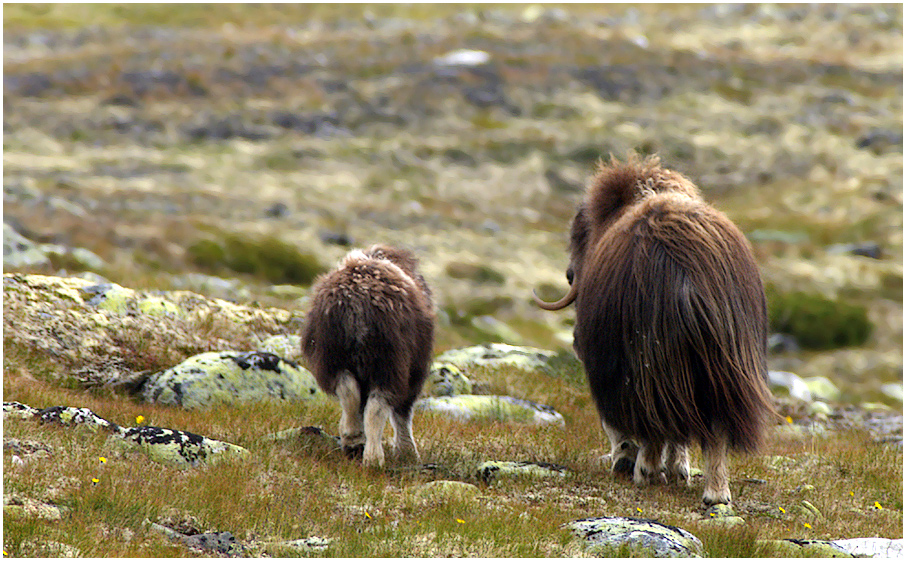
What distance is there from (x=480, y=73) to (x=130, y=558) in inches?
2430

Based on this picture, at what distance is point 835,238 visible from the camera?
41.3m

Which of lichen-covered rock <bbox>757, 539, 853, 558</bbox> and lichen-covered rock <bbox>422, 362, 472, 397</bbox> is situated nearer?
lichen-covered rock <bbox>757, 539, 853, 558</bbox>

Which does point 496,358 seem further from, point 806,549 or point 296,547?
point 296,547

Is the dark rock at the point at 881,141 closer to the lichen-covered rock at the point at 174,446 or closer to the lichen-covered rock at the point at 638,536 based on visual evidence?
the lichen-covered rock at the point at 638,536

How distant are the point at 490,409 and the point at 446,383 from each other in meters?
1.13

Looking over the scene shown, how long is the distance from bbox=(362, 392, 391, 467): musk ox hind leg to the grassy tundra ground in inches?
9.9

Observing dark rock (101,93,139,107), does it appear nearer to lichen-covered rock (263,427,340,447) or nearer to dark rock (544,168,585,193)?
Answer: dark rock (544,168,585,193)

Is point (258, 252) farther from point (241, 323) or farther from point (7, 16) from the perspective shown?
point (7, 16)

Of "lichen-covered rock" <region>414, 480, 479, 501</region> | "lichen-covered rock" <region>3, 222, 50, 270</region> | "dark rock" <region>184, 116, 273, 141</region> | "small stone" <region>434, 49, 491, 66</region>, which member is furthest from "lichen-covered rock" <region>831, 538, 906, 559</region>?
"small stone" <region>434, 49, 491, 66</region>

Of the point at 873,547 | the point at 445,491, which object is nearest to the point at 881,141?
the point at 873,547

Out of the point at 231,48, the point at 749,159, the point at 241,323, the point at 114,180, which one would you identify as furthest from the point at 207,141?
the point at 241,323

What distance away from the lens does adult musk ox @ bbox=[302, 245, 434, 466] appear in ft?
25.7

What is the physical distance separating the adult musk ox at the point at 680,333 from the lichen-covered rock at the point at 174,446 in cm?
317

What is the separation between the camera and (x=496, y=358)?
14.1 metres
